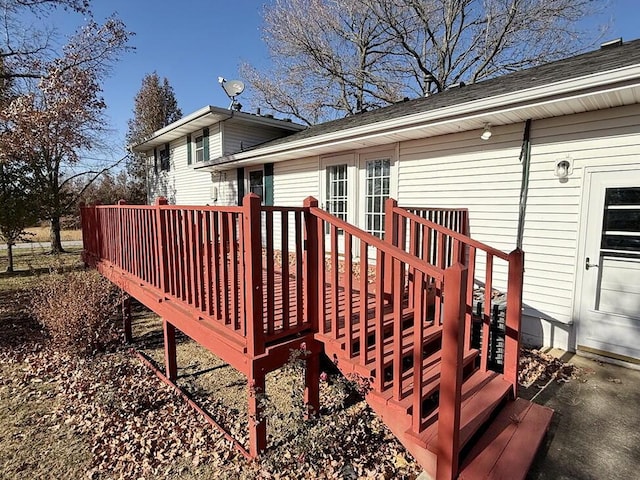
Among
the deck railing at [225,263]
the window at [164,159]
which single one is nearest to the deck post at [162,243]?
the deck railing at [225,263]

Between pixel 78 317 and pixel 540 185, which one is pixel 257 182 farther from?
pixel 540 185

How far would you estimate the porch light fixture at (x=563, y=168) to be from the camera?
3.98m

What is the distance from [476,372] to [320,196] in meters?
5.29

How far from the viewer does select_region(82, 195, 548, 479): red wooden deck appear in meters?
1.90

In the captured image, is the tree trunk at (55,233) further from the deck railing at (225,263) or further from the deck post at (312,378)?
the deck post at (312,378)

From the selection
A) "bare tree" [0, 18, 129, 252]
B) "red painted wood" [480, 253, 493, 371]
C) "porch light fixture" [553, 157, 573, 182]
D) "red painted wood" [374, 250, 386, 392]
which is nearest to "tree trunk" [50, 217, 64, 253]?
"bare tree" [0, 18, 129, 252]

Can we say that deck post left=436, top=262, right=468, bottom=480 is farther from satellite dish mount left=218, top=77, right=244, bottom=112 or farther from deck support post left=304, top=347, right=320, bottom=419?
satellite dish mount left=218, top=77, right=244, bottom=112

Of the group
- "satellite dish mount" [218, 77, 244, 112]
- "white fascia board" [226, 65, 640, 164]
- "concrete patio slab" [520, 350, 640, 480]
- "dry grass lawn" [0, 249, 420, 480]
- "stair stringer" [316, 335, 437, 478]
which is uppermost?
"satellite dish mount" [218, 77, 244, 112]

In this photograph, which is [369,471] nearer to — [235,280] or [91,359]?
[235,280]

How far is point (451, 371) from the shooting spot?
5.85ft

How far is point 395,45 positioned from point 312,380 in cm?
1578

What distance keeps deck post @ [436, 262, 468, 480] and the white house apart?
303cm

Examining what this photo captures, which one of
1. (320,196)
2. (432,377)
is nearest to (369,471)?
(432,377)

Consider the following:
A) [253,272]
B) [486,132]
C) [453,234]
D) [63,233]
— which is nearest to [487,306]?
[453,234]
